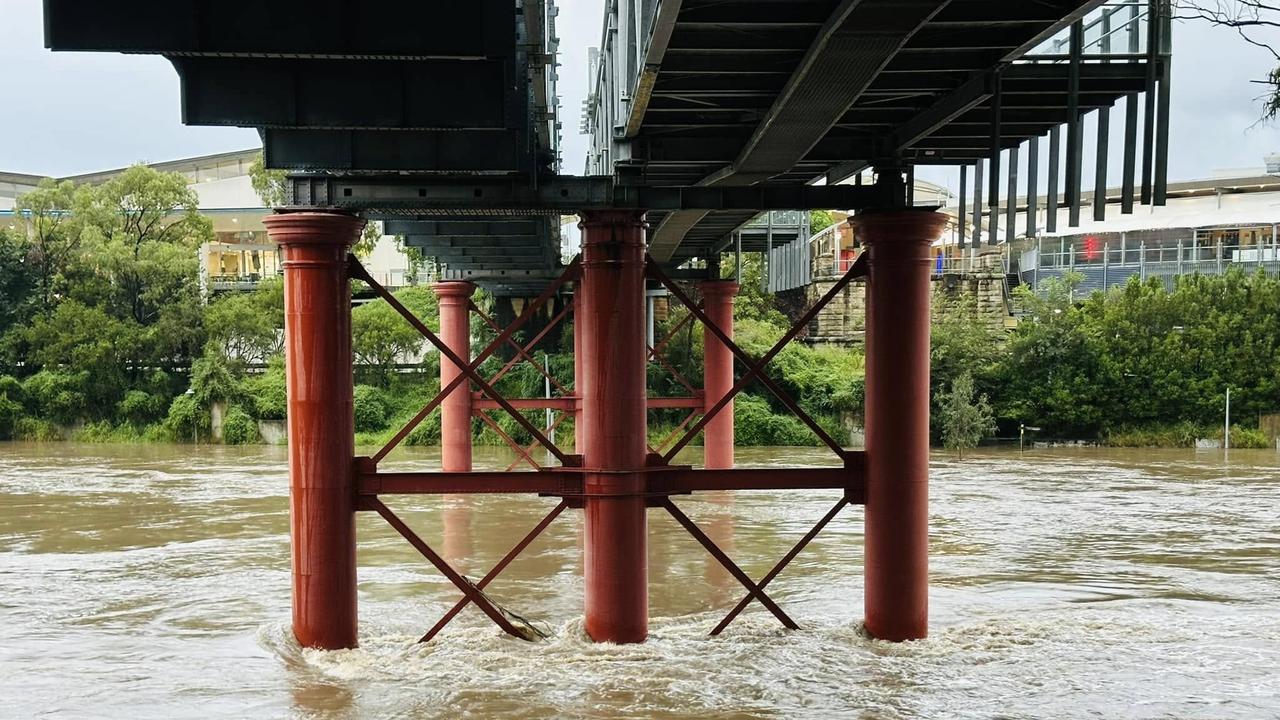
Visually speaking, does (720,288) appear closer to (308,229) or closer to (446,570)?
(446,570)

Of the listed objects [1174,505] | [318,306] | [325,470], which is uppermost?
[318,306]

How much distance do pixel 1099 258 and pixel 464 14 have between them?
58627mm

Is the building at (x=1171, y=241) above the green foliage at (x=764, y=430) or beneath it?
above

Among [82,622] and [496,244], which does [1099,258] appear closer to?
[496,244]

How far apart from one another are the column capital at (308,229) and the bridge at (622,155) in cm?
2

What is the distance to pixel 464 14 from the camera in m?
11.9

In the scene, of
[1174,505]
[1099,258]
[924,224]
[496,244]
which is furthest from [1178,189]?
[924,224]

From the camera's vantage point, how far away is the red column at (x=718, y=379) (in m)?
31.2

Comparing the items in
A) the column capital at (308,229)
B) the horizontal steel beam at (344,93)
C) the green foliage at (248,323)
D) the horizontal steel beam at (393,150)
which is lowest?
the green foliage at (248,323)

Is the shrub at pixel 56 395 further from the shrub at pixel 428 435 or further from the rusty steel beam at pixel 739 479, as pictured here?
the rusty steel beam at pixel 739 479

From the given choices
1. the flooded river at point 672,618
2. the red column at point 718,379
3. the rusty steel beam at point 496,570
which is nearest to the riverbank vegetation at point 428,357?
the red column at point 718,379

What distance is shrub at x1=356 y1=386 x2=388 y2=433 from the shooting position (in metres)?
53.7

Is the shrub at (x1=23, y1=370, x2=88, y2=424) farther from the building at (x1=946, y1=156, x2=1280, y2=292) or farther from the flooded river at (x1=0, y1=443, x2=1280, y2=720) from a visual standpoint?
the building at (x1=946, y1=156, x2=1280, y2=292)

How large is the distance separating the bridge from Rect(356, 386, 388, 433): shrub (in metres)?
39.2
